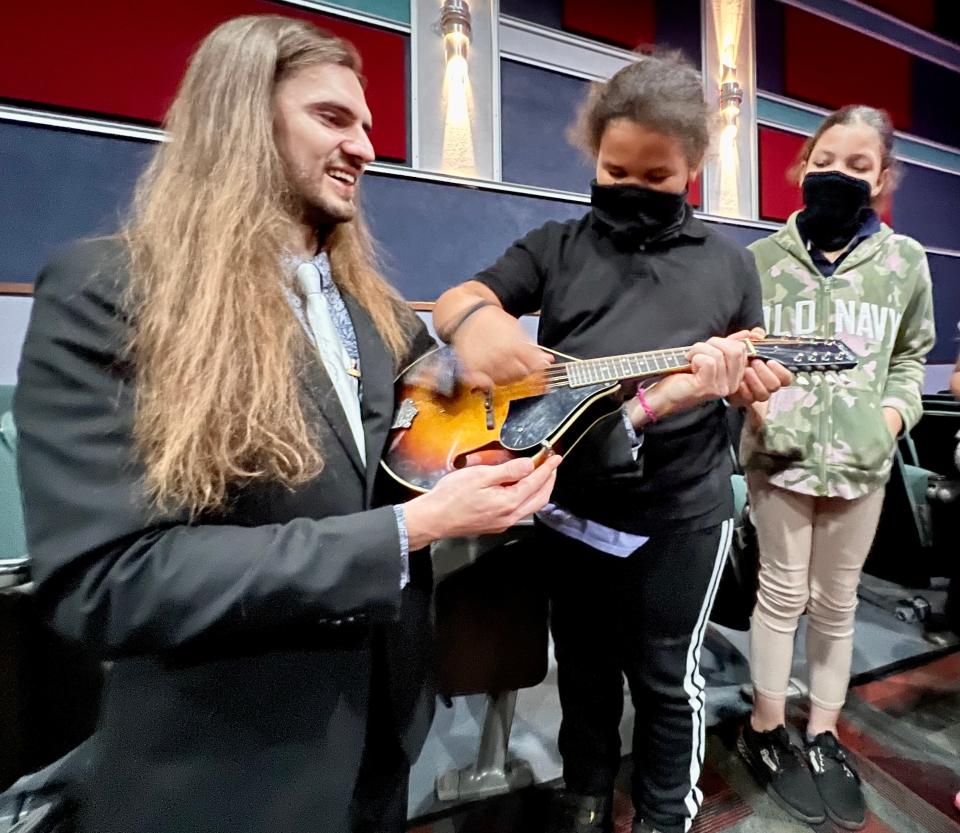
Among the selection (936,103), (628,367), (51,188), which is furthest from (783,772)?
(936,103)

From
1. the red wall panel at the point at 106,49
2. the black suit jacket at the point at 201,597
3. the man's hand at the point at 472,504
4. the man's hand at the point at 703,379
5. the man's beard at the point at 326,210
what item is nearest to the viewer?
the black suit jacket at the point at 201,597

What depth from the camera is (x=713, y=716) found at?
5.77ft

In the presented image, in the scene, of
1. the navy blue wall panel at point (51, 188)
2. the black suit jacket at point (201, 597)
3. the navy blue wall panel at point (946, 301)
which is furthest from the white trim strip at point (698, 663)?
the navy blue wall panel at point (946, 301)

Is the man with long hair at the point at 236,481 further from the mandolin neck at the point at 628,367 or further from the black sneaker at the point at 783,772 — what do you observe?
the black sneaker at the point at 783,772

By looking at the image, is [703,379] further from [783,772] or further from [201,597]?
[783,772]

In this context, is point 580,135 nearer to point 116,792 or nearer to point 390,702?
point 390,702

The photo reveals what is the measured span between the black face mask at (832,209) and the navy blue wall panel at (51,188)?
6.95 feet

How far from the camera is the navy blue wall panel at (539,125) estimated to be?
8.84 feet

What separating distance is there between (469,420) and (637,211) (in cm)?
52

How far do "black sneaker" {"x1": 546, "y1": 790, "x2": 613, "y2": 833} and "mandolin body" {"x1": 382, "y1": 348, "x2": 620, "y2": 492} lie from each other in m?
0.92

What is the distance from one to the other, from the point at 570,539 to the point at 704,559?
27 cm

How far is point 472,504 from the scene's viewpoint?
0.69 metres

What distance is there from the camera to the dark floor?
1.39 m

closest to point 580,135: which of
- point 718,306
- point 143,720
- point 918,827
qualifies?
point 718,306
